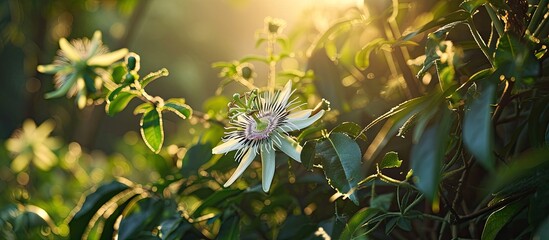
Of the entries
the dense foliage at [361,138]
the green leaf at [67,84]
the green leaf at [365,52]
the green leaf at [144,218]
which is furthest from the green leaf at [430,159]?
the green leaf at [67,84]

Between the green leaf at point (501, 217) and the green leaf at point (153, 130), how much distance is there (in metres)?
0.26

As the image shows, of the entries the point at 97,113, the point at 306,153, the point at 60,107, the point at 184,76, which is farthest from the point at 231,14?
the point at 306,153

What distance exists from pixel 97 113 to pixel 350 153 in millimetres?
1221

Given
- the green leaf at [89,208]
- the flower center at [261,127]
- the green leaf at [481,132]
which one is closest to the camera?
the green leaf at [481,132]

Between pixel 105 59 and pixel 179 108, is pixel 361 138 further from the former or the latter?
pixel 105 59

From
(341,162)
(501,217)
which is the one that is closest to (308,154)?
(341,162)

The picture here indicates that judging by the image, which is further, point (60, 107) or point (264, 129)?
point (60, 107)

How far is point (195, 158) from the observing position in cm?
63

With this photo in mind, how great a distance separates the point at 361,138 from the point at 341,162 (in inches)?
1.4

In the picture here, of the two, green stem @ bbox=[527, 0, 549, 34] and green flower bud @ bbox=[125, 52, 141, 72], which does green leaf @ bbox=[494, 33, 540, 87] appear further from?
green flower bud @ bbox=[125, 52, 141, 72]

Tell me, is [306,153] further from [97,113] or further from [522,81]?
[97,113]

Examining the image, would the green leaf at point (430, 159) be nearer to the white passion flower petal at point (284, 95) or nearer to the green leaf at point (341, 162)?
the green leaf at point (341, 162)

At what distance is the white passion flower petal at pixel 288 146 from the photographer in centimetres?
49

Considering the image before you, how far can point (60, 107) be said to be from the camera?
1920 millimetres
